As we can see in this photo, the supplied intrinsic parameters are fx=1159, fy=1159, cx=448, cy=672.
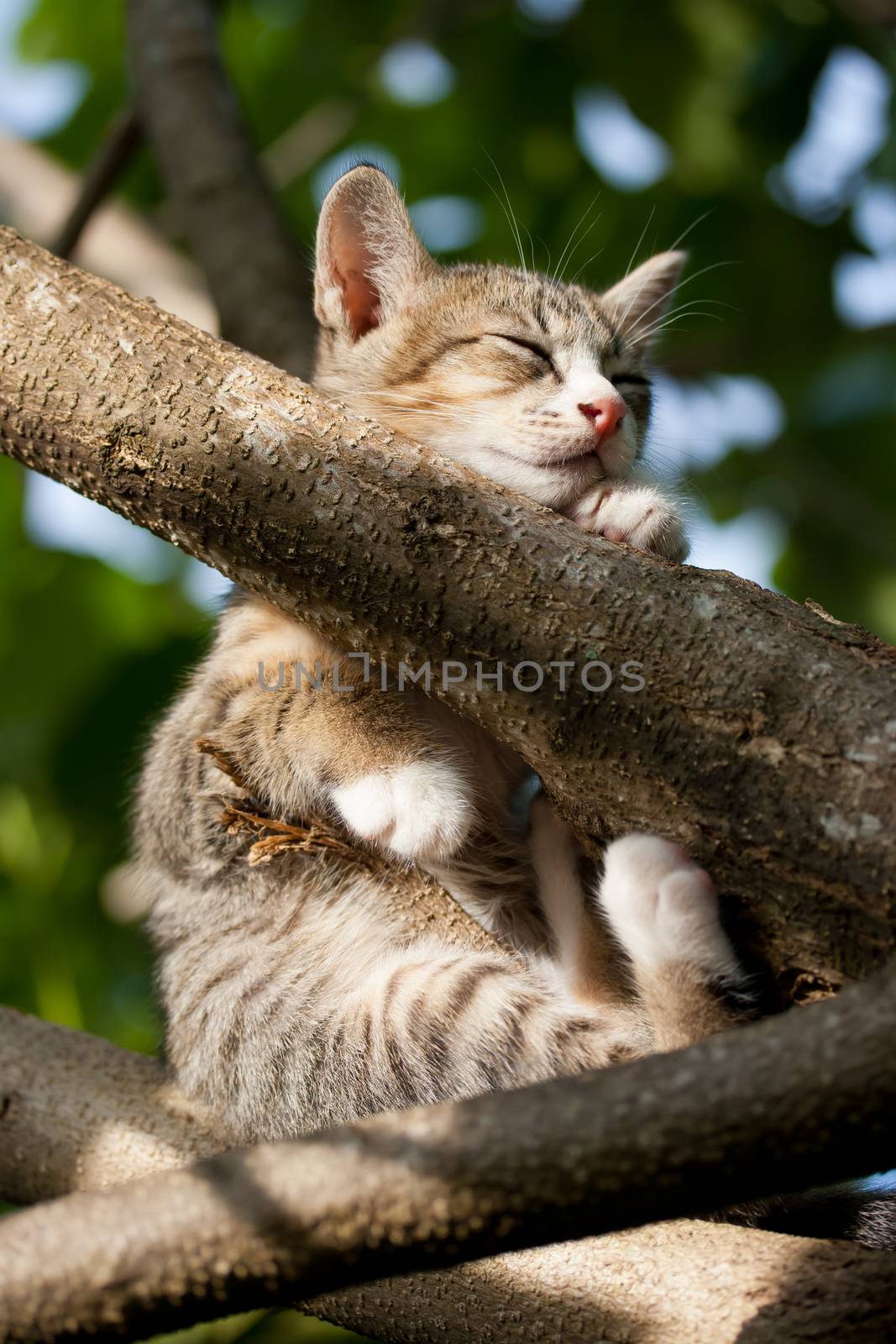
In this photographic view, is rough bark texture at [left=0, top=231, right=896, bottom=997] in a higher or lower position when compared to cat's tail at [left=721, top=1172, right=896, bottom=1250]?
higher

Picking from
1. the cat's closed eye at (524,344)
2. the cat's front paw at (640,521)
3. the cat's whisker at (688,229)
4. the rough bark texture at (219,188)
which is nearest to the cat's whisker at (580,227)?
the cat's whisker at (688,229)

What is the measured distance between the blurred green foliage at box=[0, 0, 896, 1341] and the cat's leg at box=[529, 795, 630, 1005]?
139 centimetres

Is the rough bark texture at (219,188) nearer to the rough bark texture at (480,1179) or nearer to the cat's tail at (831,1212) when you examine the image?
the cat's tail at (831,1212)

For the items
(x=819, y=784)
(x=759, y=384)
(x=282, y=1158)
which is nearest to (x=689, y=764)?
(x=819, y=784)

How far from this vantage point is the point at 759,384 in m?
4.87

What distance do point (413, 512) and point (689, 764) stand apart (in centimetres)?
56

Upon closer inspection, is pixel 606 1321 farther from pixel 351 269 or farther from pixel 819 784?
pixel 351 269

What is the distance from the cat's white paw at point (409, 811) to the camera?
7.23 feet

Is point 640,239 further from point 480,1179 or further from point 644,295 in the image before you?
point 480,1179

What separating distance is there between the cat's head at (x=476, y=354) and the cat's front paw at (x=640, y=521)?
0.18 m

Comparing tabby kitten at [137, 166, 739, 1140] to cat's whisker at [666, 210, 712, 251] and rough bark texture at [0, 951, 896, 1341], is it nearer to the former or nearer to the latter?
rough bark texture at [0, 951, 896, 1341]

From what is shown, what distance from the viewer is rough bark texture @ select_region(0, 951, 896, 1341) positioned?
1149 mm

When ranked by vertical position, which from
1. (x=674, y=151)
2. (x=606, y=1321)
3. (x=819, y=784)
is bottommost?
(x=606, y=1321)

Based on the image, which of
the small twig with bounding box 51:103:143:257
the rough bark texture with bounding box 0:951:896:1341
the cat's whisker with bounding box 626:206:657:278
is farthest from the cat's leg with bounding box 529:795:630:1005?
the small twig with bounding box 51:103:143:257
